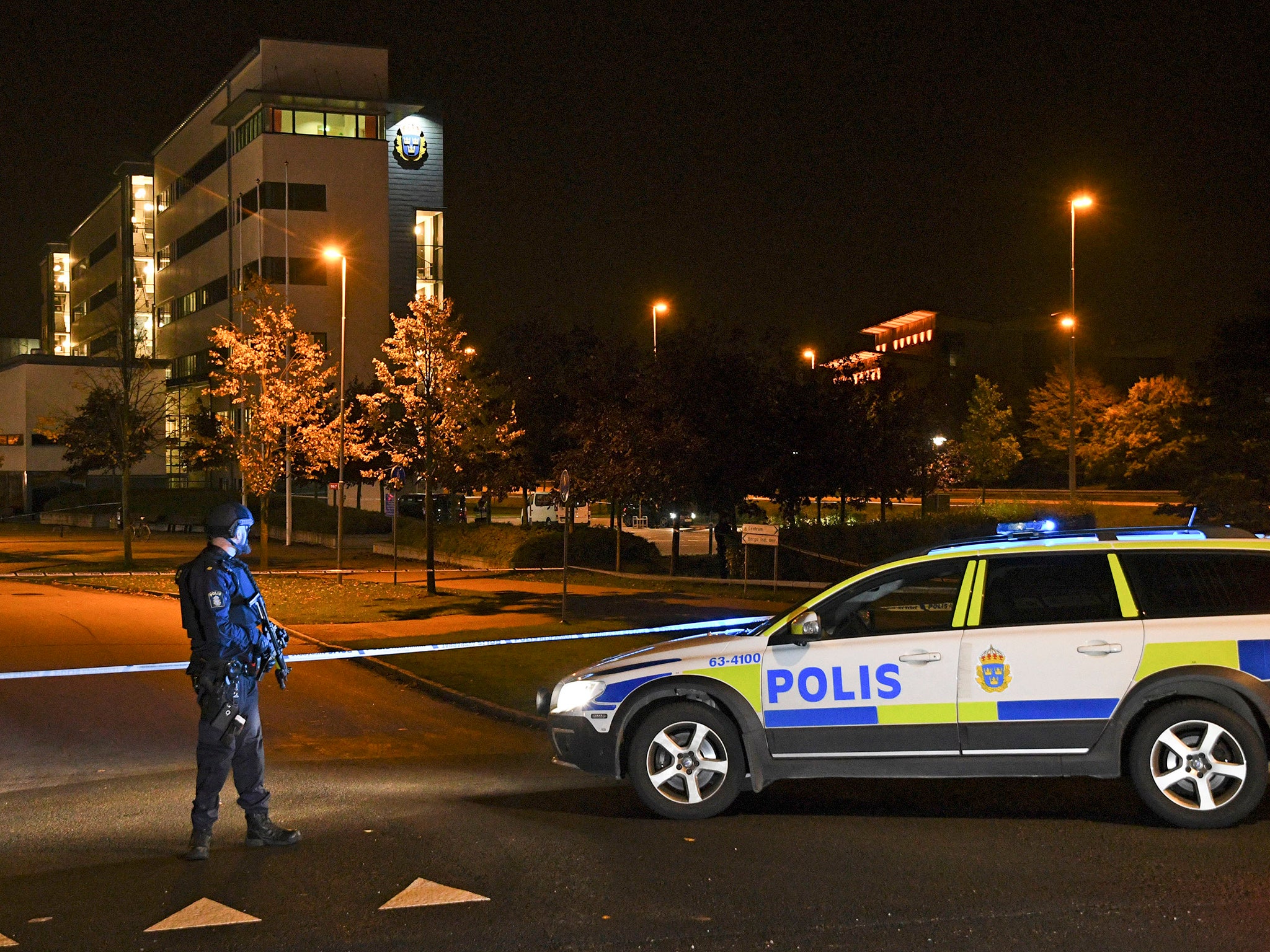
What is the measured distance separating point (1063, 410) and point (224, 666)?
61.5 m

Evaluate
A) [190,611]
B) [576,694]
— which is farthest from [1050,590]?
[190,611]

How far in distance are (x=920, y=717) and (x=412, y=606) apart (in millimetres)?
16568

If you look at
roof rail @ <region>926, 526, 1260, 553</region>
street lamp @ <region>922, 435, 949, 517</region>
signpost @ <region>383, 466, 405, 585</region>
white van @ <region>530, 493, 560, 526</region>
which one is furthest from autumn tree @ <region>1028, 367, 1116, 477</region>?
roof rail @ <region>926, 526, 1260, 553</region>

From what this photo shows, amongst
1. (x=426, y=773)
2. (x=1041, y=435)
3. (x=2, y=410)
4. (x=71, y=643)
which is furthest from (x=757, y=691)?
(x=2, y=410)

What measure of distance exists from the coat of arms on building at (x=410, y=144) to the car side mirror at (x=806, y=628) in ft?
205

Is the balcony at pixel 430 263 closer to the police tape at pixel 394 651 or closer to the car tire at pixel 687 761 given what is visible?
the police tape at pixel 394 651

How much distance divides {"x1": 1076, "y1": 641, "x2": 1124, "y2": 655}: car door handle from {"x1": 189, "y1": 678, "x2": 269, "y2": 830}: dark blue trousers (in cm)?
448

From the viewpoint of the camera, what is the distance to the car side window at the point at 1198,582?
6.95m

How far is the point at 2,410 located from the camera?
242 ft

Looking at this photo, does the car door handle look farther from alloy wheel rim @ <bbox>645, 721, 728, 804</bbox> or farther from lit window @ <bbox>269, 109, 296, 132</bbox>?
lit window @ <bbox>269, 109, 296, 132</bbox>

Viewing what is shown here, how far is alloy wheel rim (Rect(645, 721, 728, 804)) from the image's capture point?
727 cm

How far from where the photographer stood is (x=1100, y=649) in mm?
6930

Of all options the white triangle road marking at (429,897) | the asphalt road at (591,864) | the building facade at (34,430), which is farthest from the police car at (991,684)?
the building facade at (34,430)

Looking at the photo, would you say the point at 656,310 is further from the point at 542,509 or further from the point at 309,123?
the point at 309,123
